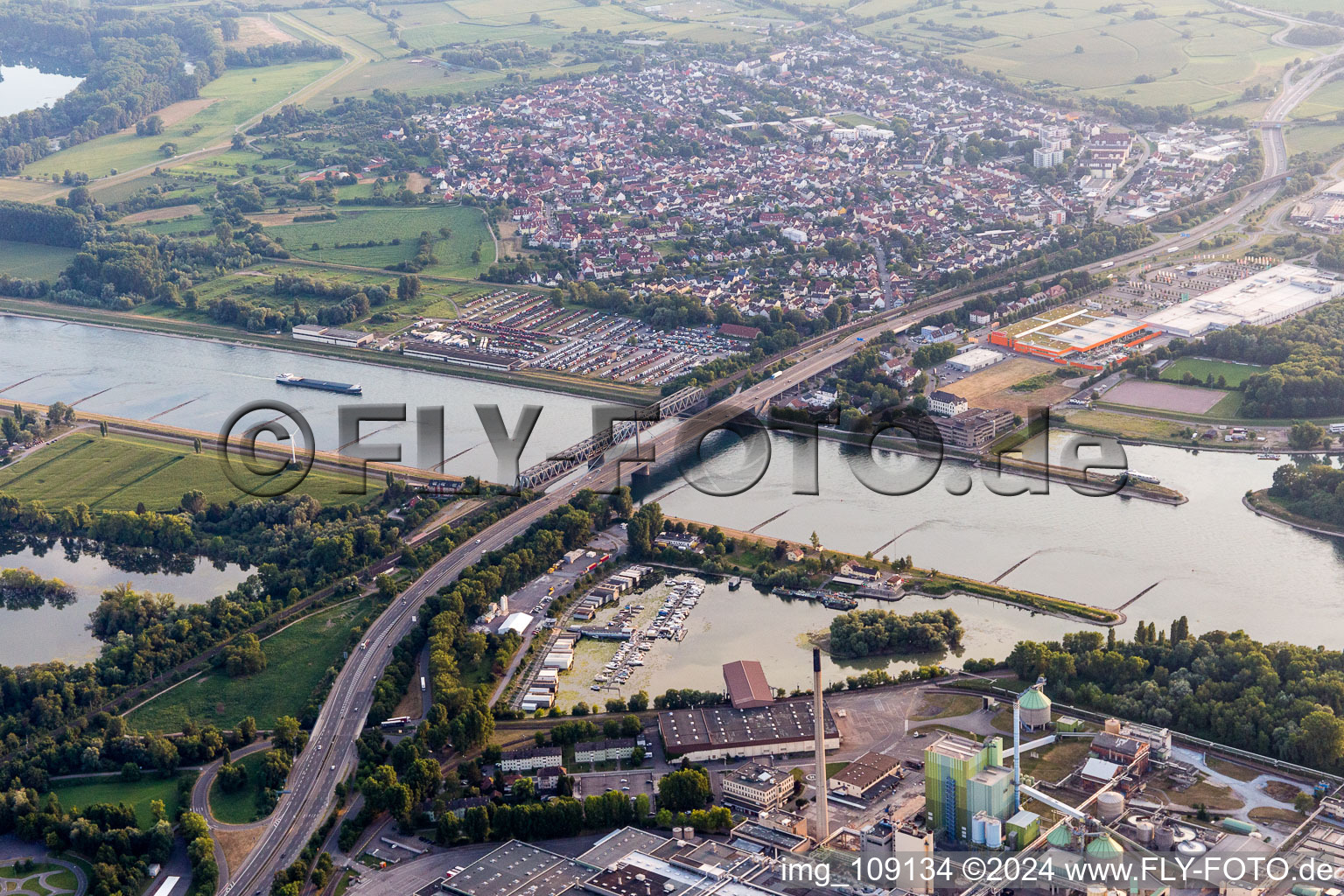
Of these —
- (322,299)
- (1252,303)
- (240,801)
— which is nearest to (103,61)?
(322,299)

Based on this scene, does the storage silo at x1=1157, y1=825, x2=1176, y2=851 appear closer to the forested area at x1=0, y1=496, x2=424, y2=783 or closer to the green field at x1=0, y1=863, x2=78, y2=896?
the green field at x1=0, y1=863, x2=78, y2=896

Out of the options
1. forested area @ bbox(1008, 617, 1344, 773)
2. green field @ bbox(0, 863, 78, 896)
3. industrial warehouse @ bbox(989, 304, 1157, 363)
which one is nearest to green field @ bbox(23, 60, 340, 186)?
industrial warehouse @ bbox(989, 304, 1157, 363)

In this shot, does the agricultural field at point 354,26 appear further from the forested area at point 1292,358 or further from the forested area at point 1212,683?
the forested area at point 1212,683

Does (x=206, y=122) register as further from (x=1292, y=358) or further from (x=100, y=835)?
(x=100, y=835)

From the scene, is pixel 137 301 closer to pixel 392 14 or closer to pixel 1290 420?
pixel 1290 420

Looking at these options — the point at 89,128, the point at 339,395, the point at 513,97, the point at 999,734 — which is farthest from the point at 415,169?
the point at 999,734

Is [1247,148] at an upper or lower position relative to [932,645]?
upper

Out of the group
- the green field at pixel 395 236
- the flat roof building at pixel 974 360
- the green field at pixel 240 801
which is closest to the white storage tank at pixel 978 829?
the green field at pixel 240 801

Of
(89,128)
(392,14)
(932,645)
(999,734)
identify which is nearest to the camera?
(999,734)
